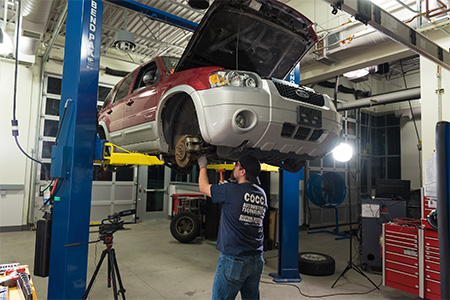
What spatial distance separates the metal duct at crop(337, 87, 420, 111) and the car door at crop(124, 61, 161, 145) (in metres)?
5.55

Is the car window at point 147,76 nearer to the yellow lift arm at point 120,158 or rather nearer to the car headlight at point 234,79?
the yellow lift arm at point 120,158

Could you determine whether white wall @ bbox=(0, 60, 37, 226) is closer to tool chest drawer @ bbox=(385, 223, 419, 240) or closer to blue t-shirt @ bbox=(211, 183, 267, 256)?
blue t-shirt @ bbox=(211, 183, 267, 256)

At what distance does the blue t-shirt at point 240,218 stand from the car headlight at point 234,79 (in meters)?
0.84

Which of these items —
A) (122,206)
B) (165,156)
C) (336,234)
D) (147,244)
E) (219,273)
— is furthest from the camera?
(122,206)

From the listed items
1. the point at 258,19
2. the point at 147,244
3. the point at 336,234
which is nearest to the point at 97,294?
the point at 147,244

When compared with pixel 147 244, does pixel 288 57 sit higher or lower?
higher

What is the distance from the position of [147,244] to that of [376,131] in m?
10.6

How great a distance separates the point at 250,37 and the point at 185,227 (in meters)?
4.91

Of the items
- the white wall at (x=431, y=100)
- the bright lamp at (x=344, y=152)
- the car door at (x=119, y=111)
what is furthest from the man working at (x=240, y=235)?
the white wall at (x=431, y=100)

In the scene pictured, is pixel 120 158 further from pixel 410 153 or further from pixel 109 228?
pixel 410 153

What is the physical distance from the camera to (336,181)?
7852mm

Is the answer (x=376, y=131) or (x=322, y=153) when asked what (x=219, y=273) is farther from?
(x=376, y=131)

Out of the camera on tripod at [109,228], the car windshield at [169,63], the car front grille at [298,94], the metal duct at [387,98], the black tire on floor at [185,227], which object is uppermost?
the metal duct at [387,98]

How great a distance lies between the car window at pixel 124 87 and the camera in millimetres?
4383
